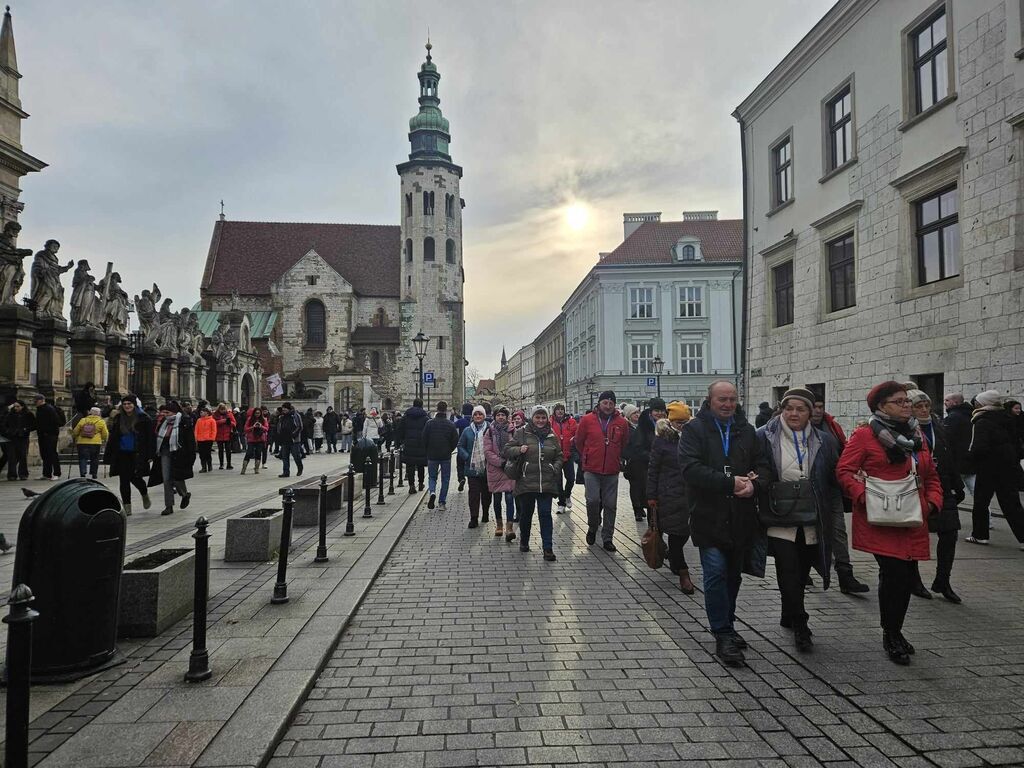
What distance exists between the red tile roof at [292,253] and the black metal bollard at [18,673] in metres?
59.3

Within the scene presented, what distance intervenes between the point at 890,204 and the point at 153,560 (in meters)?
14.6

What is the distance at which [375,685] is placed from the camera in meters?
4.02

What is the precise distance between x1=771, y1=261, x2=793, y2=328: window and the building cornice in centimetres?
474

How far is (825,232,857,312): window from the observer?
15.2 metres

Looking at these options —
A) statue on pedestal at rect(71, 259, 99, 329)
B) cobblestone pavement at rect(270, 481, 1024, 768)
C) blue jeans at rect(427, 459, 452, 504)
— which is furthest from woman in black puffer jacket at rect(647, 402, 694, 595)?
statue on pedestal at rect(71, 259, 99, 329)

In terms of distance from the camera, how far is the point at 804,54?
1667 centimetres

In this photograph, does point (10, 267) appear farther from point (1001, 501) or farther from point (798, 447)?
point (1001, 501)

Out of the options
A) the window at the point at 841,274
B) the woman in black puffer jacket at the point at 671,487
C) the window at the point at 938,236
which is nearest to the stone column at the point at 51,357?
the woman in black puffer jacket at the point at 671,487

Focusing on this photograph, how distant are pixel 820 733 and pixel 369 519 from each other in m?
7.91

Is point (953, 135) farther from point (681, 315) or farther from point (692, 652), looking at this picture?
point (681, 315)

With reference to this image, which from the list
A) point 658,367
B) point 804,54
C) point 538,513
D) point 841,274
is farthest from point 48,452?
point 658,367

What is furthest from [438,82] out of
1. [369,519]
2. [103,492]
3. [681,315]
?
[103,492]

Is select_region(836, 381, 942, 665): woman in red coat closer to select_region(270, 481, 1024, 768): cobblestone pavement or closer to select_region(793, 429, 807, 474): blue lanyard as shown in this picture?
select_region(793, 429, 807, 474): blue lanyard

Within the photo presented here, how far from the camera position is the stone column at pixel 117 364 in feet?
67.2
